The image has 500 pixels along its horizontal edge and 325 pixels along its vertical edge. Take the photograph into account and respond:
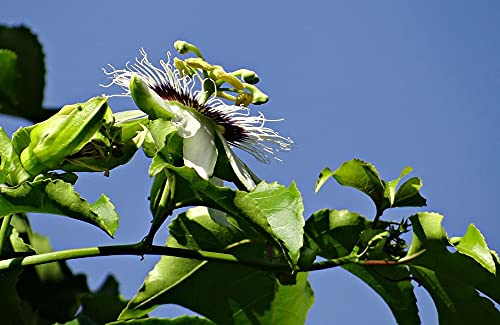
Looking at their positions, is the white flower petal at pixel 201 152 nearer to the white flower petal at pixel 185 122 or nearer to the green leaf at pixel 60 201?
the white flower petal at pixel 185 122

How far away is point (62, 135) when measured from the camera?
2.99 feet

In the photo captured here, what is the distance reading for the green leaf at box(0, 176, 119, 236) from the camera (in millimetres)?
899

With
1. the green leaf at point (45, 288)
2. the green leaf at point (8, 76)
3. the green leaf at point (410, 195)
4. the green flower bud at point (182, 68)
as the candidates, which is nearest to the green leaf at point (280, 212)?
the green leaf at point (410, 195)

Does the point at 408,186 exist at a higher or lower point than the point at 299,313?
higher

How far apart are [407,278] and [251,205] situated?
376mm

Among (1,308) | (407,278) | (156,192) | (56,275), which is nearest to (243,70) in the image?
(156,192)

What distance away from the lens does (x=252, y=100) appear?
1.18m

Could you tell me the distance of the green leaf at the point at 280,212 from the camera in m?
0.86

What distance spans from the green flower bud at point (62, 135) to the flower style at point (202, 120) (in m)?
0.13

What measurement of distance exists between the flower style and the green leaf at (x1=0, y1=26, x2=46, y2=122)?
20.9 inches

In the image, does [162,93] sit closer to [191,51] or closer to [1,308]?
[191,51]

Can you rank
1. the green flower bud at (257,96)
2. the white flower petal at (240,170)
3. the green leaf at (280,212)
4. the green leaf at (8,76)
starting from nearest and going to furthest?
the green leaf at (280,212), the white flower petal at (240,170), the green flower bud at (257,96), the green leaf at (8,76)

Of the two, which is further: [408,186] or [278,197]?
[408,186]

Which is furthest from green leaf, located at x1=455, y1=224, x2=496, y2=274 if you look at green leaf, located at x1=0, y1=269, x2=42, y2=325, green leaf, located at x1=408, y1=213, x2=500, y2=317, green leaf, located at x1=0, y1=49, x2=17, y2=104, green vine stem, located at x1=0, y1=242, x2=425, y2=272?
green leaf, located at x1=0, y1=49, x2=17, y2=104
